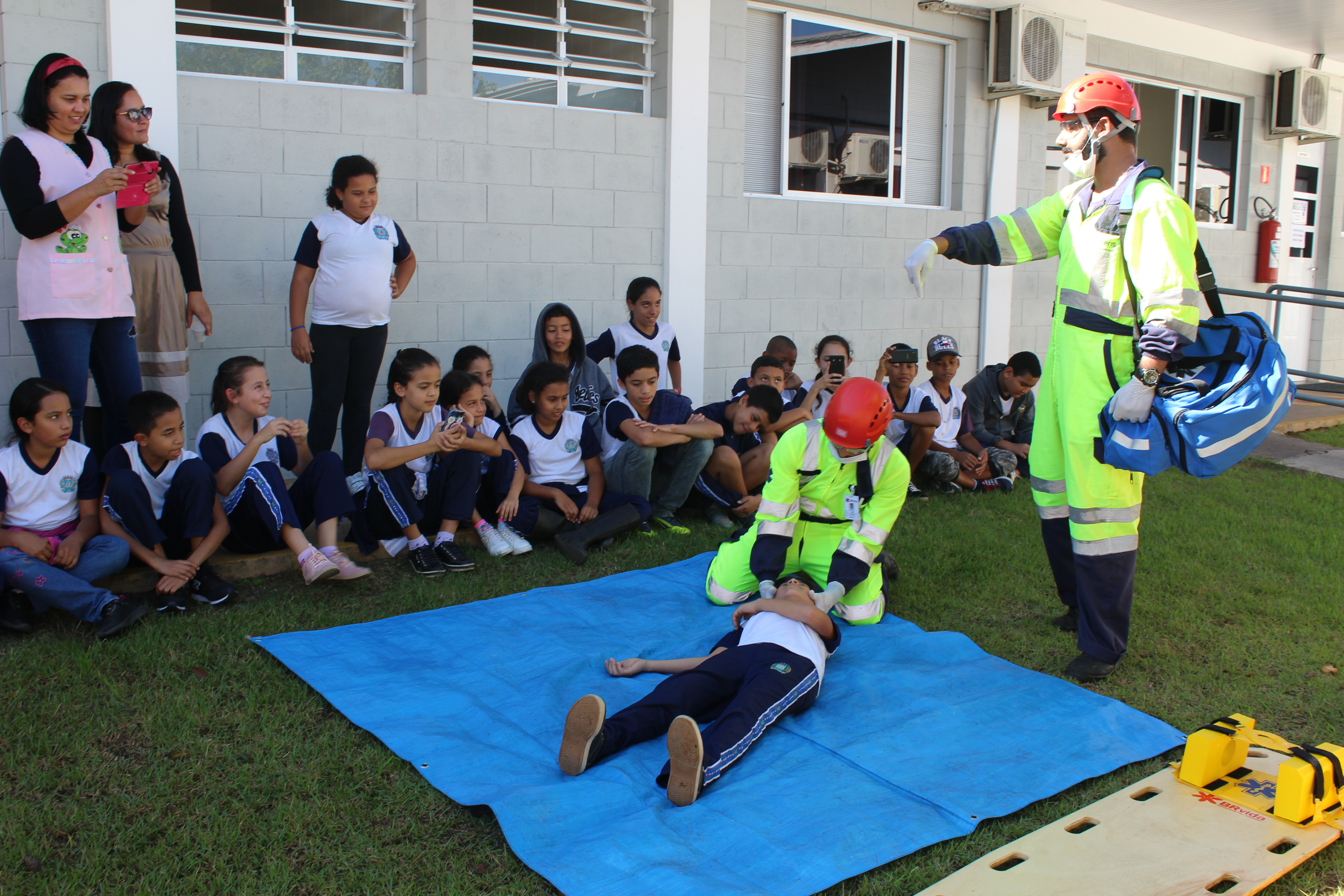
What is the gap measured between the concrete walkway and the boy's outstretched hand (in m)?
5.97

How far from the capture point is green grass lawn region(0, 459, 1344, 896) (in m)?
2.46

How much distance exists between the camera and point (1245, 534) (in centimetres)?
577

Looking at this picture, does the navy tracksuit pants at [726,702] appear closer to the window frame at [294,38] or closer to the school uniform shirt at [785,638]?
the school uniform shirt at [785,638]

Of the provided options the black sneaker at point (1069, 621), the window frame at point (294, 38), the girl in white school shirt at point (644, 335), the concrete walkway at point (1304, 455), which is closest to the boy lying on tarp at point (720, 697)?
the black sneaker at point (1069, 621)

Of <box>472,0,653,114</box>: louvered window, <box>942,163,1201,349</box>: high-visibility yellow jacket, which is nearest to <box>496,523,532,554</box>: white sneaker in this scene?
<box>942,163,1201,349</box>: high-visibility yellow jacket

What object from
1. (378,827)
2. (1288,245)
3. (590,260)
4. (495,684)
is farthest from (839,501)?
(1288,245)

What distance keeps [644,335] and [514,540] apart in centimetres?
183

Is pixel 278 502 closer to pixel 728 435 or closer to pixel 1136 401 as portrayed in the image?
pixel 728 435

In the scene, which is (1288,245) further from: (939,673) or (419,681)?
(419,681)

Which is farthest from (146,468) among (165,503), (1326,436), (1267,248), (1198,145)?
(1267,248)

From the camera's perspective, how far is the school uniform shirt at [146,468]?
410 cm

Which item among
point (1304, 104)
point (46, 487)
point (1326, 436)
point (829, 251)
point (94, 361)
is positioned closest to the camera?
point (46, 487)

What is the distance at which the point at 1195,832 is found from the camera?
8.50ft

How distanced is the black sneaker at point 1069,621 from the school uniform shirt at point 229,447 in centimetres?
333
